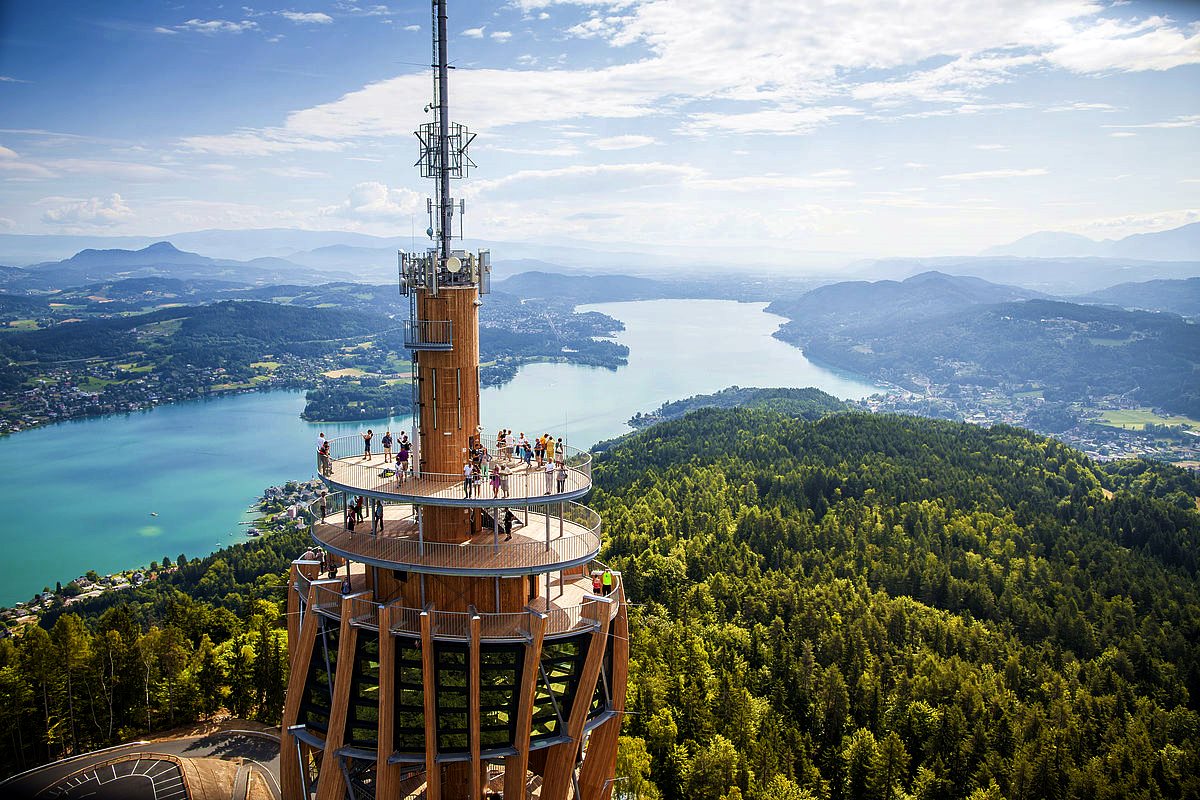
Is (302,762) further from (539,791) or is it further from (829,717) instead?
(829,717)

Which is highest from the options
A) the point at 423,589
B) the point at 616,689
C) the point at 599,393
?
the point at 423,589

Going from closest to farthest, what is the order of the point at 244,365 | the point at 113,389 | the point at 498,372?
the point at 113,389 → the point at 498,372 → the point at 244,365

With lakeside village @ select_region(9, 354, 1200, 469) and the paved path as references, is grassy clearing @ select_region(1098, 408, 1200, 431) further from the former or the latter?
the paved path

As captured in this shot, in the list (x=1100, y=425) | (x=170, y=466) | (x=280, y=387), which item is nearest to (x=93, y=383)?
(x=280, y=387)

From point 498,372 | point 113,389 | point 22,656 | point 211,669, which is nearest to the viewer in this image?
point 22,656

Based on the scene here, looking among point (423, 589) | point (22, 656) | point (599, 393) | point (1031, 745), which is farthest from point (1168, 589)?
point (599, 393)
